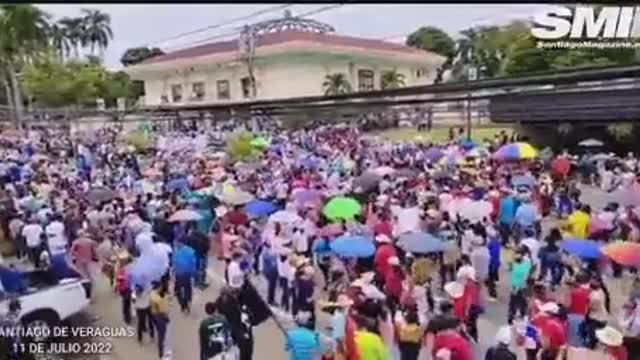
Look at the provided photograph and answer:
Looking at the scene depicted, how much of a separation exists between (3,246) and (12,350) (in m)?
1.52

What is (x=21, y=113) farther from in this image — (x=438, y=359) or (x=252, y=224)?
(x=438, y=359)

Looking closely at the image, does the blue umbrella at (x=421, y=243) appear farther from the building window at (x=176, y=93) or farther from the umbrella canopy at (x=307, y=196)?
the building window at (x=176, y=93)

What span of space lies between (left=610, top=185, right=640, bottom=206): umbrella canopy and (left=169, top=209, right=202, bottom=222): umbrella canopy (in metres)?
4.27

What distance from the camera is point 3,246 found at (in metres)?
5.46

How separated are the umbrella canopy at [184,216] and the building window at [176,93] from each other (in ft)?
11.3

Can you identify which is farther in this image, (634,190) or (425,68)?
(425,68)

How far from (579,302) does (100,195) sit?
4.15m

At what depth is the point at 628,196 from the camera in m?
7.89

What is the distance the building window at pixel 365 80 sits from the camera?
31.7 feet

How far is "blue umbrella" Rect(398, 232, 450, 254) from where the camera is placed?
603 cm

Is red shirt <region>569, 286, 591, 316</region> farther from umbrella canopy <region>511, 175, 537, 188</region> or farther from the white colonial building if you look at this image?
the white colonial building

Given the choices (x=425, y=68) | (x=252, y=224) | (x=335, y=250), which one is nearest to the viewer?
(x=335, y=250)

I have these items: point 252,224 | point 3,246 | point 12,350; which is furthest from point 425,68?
point 12,350

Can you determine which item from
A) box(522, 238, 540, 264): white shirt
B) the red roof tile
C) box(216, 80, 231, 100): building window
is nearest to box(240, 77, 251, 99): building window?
box(216, 80, 231, 100): building window
